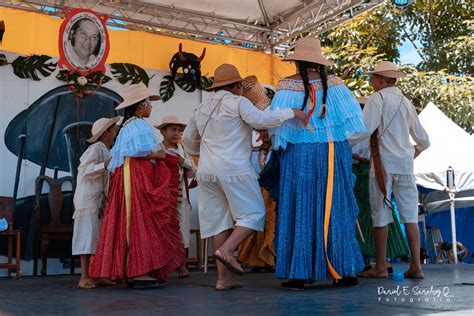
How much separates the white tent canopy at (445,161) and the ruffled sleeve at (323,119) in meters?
5.31

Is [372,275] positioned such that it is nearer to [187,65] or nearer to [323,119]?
[323,119]

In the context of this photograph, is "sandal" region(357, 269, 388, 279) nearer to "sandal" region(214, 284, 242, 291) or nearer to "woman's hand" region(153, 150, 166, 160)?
"sandal" region(214, 284, 242, 291)

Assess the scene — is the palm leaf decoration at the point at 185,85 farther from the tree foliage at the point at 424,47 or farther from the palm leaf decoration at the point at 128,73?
the tree foliage at the point at 424,47

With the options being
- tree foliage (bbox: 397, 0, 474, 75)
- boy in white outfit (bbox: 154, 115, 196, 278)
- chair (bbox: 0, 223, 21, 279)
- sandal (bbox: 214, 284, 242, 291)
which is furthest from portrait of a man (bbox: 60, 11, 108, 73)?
tree foliage (bbox: 397, 0, 474, 75)

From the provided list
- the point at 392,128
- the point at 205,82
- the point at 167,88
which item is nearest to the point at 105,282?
Answer: the point at 392,128

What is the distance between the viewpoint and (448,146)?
9.69m

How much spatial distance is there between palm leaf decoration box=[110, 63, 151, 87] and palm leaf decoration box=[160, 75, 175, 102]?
236 mm

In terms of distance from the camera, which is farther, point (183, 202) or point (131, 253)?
point (183, 202)

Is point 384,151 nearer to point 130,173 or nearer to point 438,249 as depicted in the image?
point 130,173

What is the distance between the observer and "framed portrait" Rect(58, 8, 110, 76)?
7430 mm

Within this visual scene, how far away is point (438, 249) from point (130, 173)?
6.74m

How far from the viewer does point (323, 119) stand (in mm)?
4516

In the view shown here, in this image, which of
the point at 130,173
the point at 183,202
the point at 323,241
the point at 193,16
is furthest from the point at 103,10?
the point at 323,241

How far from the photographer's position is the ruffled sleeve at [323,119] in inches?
177
